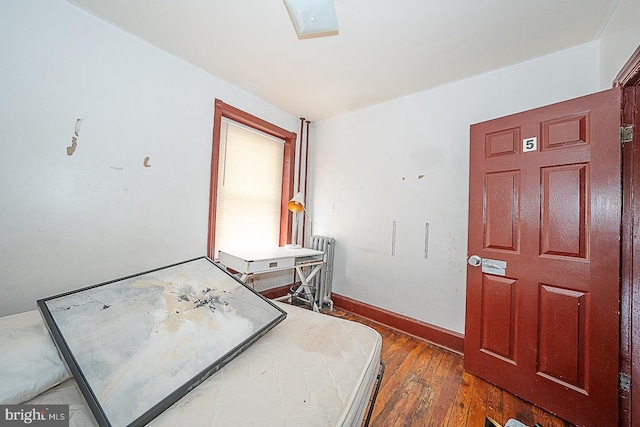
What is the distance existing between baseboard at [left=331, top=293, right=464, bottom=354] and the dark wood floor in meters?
0.13

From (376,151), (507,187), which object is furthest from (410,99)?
(507,187)

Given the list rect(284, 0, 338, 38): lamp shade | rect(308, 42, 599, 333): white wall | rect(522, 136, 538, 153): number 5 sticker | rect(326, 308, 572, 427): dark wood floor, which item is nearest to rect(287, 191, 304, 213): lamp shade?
rect(308, 42, 599, 333): white wall

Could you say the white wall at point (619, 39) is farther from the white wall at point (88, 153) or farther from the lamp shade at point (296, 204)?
the white wall at point (88, 153)

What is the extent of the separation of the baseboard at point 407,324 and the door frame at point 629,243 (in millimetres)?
957

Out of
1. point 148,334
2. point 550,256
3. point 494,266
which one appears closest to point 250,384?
point 148,334

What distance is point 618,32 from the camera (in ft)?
4.80

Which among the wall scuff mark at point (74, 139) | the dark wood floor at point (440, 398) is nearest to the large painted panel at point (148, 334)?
the dark wood floor at point (440, 398)

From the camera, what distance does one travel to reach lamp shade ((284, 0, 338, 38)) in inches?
55.7

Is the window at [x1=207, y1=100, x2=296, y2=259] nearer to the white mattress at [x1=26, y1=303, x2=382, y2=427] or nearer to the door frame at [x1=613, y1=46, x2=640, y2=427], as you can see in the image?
the white mattress at [x1=26, y1=303, x2=382, y2=427]

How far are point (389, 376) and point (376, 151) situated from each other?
2235 mm

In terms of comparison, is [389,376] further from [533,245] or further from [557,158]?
[557,158]

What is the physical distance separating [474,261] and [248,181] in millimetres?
2457

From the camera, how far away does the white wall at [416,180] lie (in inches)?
78.3

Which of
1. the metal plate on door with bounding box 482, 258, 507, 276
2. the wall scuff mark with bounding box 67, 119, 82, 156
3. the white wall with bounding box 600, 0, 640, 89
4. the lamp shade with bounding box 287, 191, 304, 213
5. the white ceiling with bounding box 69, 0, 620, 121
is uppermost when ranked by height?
the white ceiling with bounding box 69, 0, 620, 121
